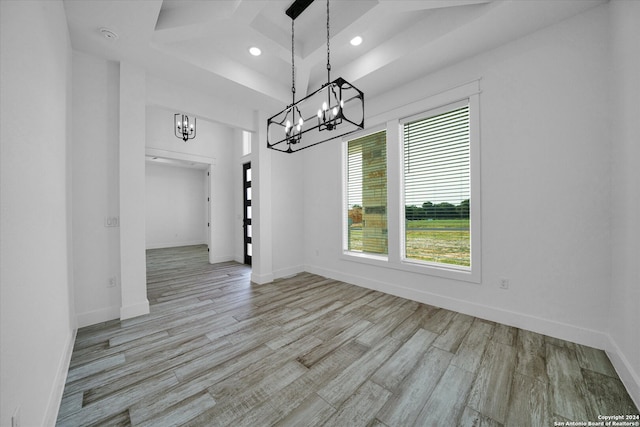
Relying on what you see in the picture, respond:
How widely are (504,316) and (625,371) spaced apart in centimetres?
86

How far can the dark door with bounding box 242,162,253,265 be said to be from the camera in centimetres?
564

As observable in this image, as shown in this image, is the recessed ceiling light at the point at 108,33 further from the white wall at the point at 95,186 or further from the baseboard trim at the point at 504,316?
the baseboard trim at the point at 504,316

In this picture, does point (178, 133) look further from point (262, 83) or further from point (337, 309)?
point (337, 309)

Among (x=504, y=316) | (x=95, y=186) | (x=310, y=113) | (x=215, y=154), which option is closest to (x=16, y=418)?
(x=95, y=186)

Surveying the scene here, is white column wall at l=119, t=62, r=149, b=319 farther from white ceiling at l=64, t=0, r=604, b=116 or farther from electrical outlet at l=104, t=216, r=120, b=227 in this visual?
white ceiling at l=64, t=0, r=604, b=116

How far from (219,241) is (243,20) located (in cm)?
479

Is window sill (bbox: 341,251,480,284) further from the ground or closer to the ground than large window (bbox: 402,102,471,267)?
closer to the ground

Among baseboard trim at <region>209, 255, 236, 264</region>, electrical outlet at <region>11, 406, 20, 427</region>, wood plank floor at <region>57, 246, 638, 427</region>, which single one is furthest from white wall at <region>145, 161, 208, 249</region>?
electrical outlet at <region>11, 406, 20, 427</region>

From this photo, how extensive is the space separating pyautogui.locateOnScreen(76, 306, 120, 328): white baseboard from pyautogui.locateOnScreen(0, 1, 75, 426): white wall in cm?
82

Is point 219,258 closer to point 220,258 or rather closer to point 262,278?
point 220,258

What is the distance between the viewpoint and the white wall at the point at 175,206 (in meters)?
8.12

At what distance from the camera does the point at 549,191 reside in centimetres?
225

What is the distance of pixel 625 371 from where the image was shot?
163 centimetres

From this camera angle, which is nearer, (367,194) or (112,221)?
(112,221)
